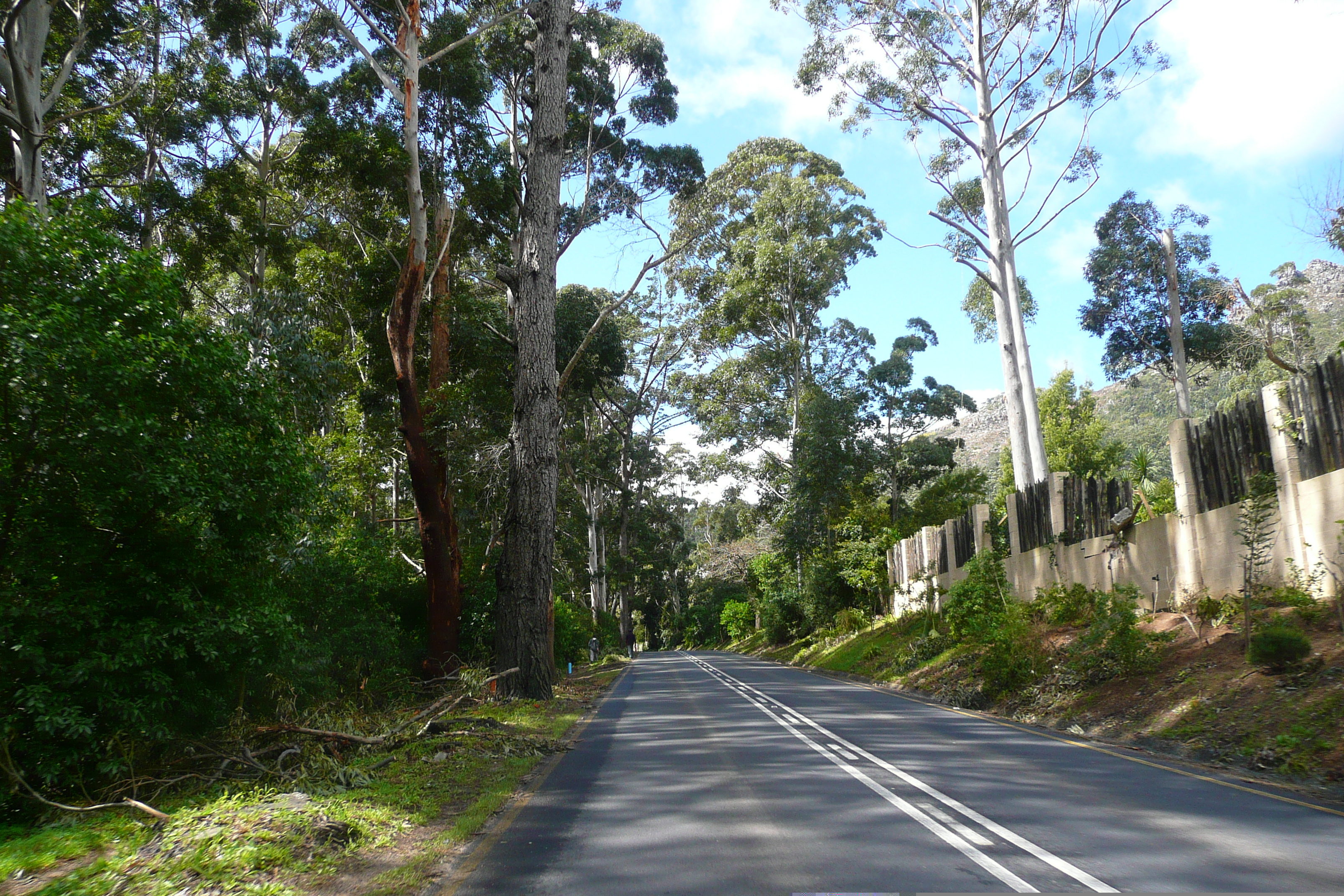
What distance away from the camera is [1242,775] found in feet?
25.6

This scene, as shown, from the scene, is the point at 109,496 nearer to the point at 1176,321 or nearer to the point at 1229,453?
the point at 1229,453

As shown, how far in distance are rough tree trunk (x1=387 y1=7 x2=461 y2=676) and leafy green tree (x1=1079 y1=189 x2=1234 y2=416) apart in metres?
25.9

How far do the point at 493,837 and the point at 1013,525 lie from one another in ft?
56.8

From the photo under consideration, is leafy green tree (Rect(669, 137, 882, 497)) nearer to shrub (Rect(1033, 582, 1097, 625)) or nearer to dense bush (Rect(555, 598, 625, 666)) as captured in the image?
dense bush (Rect(555, 598, 625, 666))

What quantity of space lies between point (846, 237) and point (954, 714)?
2570 cm

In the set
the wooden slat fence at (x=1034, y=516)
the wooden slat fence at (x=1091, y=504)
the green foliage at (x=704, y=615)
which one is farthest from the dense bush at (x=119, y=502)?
the green foliage at (x=704, y=615)

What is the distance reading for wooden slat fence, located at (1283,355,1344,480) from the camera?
10766 millimetres

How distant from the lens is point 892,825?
621 centimetres

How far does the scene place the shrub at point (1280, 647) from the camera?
9273mm

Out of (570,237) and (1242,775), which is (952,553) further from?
(1242,775)

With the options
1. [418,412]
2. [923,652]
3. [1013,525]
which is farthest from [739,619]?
[418,412]

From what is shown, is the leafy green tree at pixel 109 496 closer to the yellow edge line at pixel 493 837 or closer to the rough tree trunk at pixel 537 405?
the yellow edge line at pixel 493 837

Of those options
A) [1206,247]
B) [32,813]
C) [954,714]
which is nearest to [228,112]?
[32,813]

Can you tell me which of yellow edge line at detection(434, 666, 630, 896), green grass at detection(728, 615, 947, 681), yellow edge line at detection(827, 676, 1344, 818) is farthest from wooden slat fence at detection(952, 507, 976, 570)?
yellow edge line at detection(434, 666, 630, 896)
